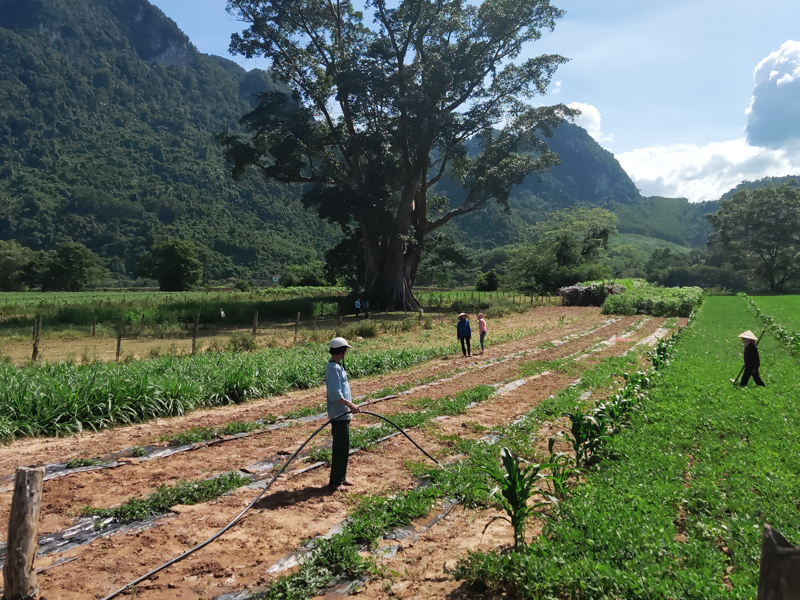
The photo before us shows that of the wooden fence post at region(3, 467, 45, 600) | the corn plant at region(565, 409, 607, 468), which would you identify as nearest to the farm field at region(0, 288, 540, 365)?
the wooden fence post at region(3, 467, 45, 600)

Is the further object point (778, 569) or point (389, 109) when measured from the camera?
point (389, 109)

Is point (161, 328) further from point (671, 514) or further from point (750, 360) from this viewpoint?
point (671, 514)

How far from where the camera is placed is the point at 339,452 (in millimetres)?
6098

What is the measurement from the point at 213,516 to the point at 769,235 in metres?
88.9

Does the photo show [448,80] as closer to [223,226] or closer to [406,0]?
[406,0]

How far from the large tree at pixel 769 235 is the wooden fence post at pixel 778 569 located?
88287 millimetres

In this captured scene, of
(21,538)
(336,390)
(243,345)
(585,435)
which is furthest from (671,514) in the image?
(243,345)

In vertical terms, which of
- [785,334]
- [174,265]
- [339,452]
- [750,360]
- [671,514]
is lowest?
[785,334]

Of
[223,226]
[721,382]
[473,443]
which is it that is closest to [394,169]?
[721,382]

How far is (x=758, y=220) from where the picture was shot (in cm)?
7344

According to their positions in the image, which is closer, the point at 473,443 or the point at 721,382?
the point at 473,443

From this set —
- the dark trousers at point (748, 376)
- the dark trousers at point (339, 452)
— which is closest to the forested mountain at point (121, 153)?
the dark trousers at point (748, 376)

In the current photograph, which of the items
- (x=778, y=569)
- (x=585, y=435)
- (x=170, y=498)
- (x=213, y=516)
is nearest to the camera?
(x=778, y=569)

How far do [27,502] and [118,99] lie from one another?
488 feet
